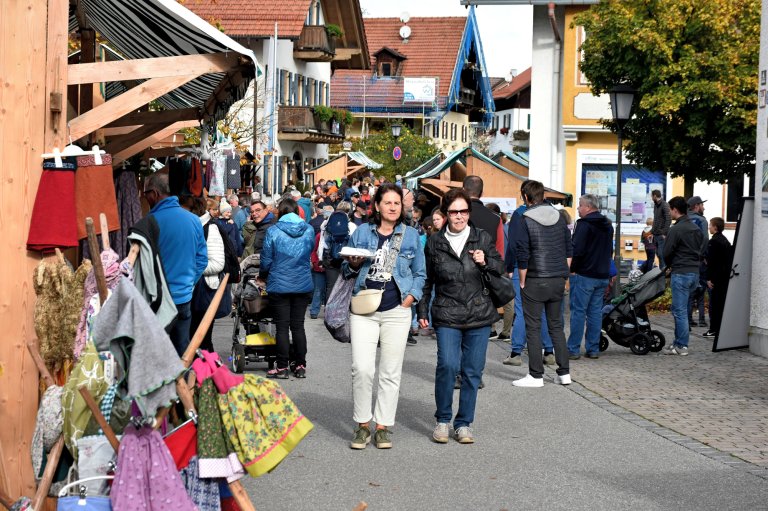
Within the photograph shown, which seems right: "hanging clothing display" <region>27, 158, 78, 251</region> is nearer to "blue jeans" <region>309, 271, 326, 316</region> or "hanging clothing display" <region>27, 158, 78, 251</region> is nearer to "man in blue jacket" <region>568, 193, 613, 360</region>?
"man in blue jacket" <region>568, 193, 613, 360</region>

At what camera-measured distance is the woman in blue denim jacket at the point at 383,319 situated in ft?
29.9

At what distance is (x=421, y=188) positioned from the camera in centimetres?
2502

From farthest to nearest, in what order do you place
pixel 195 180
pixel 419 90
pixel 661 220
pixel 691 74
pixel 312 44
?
pixel 419 90, pixel 312 44, pixel 661 220, pixel 691 74, pixel 195 180

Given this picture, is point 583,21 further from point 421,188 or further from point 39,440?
point 39,440

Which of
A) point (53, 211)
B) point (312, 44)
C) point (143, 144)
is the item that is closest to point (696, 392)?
point (143, 144)

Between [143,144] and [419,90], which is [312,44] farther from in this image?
[143,144]

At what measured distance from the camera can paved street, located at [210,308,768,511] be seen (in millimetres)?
7570

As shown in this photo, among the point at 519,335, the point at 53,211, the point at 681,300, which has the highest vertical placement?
the point at 53,211

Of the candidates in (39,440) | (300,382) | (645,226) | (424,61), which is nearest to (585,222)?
(300,382)

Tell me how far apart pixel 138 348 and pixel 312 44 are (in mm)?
45944

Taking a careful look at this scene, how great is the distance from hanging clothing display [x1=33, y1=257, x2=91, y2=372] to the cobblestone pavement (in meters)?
4.66

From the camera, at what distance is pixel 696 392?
1212 cm

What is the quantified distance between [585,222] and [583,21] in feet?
37.6

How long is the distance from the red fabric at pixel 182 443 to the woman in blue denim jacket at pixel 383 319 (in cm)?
368
